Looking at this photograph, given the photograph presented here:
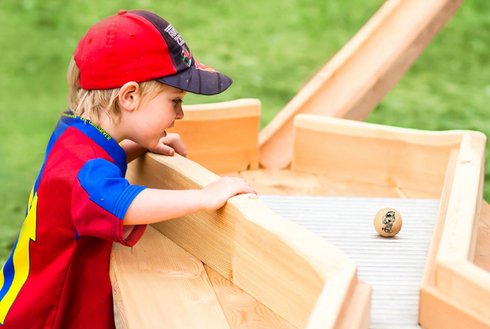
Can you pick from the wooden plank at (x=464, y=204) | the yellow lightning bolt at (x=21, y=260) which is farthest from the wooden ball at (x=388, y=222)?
the yellow lightning bolt at (x=21, y=260)

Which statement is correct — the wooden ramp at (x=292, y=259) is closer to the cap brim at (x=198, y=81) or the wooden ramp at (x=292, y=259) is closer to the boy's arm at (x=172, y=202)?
the boy's arm at (x=172, y=202)

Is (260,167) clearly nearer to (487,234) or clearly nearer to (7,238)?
(487,234)

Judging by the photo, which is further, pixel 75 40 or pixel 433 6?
pixel 75 40

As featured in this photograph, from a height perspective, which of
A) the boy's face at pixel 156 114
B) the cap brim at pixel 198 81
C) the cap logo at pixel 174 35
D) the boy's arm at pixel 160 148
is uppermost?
the cap logo at pixel 174 35

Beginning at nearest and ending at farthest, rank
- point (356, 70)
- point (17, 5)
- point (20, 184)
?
point (356, 70) < point (20, 184) < point (17, 5)

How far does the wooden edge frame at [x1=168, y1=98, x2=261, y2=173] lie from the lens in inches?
88.9

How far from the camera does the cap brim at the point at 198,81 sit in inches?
67.4

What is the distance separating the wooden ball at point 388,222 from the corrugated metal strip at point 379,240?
2 cm

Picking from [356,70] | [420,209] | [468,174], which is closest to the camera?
[468,174]

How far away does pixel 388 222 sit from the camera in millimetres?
1867

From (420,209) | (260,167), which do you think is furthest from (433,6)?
(420,209)

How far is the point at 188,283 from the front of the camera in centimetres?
168

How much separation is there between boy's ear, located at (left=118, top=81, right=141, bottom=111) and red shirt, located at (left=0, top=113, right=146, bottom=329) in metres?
0.07

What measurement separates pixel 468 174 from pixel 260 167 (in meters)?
0.69
